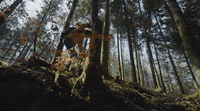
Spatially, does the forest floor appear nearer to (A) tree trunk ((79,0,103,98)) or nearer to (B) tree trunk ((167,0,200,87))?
(A) tree trunk ((79,0,103,98))

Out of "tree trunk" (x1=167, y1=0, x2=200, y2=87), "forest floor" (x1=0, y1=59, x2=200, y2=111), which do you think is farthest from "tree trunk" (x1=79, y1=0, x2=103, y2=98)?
"tree trunk" (x1=167, y1=0, x2=200, y2=87)

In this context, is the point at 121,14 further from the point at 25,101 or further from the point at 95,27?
the point at 25,101

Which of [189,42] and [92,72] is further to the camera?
[189,42]

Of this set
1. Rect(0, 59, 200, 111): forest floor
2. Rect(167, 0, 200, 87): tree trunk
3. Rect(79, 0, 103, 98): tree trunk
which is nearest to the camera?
Rect(0, 59, 200, 111): forest floor

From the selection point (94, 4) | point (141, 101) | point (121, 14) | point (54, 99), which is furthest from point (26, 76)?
point (121, 14)

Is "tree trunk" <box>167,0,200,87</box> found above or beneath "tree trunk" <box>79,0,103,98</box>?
above

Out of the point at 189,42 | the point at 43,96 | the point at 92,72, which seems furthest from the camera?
the point at 189,42

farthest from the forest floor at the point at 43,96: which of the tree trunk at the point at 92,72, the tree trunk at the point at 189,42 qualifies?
the tree trunk at the point at 189,42

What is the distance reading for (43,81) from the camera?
2336mm

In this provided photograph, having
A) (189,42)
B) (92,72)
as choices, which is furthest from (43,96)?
(189,42)

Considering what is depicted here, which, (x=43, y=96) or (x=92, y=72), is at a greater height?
(x=92, y=72)

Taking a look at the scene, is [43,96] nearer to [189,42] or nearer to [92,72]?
[92,72]

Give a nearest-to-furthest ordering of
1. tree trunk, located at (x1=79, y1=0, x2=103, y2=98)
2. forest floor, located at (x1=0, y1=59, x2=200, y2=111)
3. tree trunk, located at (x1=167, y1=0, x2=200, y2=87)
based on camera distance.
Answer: forest floor, located at (x1=0, y1=59, x2=200, y2=111)
tree trunk, located at (x1=79, y1=0, x2=103, y2=98)
tree trunk, located at (x1=167, y1=0, x2=200, y2=87)

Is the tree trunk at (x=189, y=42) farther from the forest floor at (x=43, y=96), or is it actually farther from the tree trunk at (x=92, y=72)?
the tree trunk at (x=92, y=72)
